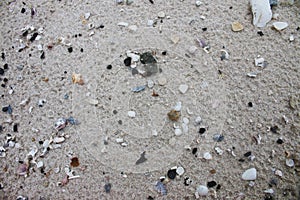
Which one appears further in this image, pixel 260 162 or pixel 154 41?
pixel 154 41

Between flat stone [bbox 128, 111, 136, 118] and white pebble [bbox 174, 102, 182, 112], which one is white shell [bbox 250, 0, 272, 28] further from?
flat stone [bbox 128, 111, 136, 118]

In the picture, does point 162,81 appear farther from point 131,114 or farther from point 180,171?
point 180,171

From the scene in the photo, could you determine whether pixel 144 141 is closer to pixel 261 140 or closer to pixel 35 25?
pixel 261 140

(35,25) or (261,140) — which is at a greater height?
(35,25)

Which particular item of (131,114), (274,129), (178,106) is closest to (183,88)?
(178,106)

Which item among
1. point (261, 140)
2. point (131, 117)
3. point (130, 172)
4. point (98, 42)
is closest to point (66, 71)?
point (98, 42)

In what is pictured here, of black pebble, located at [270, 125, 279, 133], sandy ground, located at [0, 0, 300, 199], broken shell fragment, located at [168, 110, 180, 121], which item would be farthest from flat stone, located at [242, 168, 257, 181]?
broken shell fragment, located at [168, 110, 180, 121]

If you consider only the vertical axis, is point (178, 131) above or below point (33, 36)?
below
